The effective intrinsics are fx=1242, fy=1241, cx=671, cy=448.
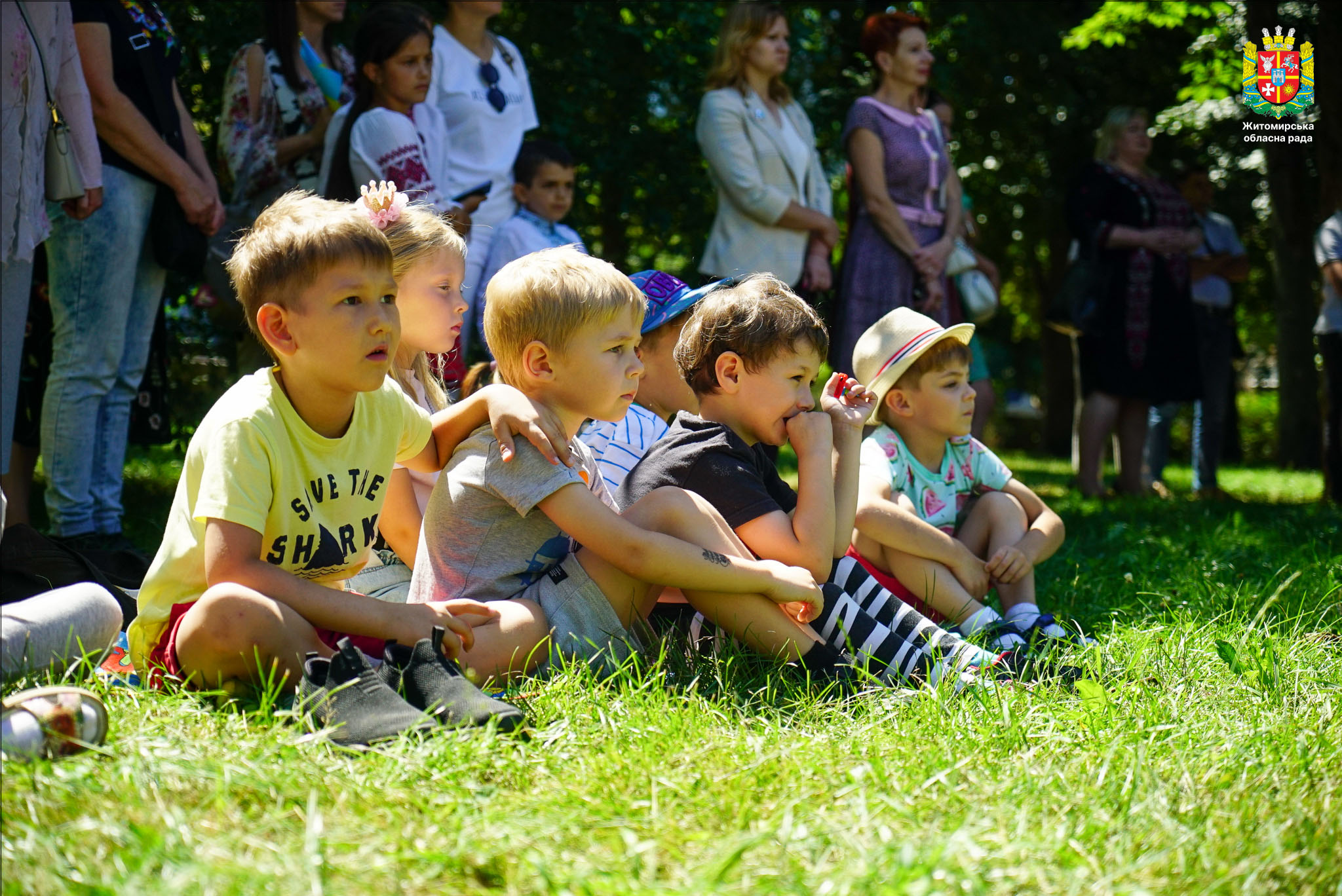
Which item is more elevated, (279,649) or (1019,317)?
(279,649)

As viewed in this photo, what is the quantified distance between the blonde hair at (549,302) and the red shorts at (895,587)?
1117 mm

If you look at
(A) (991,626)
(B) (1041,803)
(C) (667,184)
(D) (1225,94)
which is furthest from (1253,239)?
(B) (1041,803)

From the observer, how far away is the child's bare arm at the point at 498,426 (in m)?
2.72

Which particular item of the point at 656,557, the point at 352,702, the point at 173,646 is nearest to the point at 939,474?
the point at 656,557

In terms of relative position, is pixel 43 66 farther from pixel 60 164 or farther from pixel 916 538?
pixel 916 538

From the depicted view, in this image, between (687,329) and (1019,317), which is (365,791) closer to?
(687,329)

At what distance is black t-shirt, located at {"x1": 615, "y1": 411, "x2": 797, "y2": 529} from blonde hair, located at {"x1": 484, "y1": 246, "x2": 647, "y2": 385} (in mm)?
320

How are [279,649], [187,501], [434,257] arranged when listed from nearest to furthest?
[279,649], [187,501], [434,257]

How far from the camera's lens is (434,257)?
3.18 m

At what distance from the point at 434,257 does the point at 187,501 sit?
982mm

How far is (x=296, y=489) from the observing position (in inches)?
100.0

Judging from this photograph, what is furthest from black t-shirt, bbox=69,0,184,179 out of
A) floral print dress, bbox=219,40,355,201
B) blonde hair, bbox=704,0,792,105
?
blonde hair, bbox=704,0,792,105

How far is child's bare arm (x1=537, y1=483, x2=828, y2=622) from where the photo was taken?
268 centimetres

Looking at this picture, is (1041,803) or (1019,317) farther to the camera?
(1019,317)
